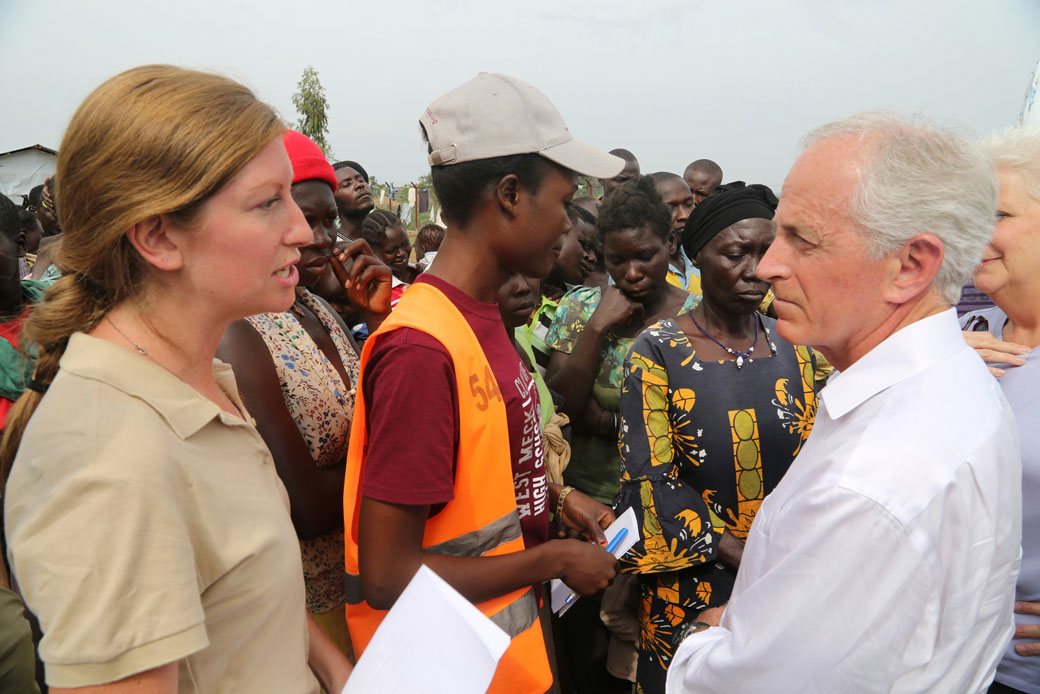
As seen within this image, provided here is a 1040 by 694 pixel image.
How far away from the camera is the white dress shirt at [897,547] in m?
1.20

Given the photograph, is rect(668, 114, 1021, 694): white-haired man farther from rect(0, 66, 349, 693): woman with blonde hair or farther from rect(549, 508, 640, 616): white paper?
rect(0, 66, 349, 693): woman with blonde hair

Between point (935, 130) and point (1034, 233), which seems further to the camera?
point (1034, 233)

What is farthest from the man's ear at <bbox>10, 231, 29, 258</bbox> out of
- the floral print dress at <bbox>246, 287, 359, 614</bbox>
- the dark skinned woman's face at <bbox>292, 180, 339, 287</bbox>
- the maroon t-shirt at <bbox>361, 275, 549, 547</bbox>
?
the maroon t-shirt at <bbox>361, 275, 549, 547</bbox>

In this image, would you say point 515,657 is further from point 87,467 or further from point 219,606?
point 87,467

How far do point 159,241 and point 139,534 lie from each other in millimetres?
535

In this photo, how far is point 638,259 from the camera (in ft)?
11.5

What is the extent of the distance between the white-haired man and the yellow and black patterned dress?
2.70 ft

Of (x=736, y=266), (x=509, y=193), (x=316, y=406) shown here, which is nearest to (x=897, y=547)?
(x=509, y=193)

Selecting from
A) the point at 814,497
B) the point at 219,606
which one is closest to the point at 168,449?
the point at 219,606

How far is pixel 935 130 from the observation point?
143 cm

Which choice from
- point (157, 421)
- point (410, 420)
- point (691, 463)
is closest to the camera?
point (157, 421)

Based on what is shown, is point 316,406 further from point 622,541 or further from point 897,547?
point 897,547

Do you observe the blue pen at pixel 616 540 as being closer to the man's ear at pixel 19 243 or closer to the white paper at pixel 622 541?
the white paper at pixel 622 541

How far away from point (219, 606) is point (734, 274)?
7.41 ft
